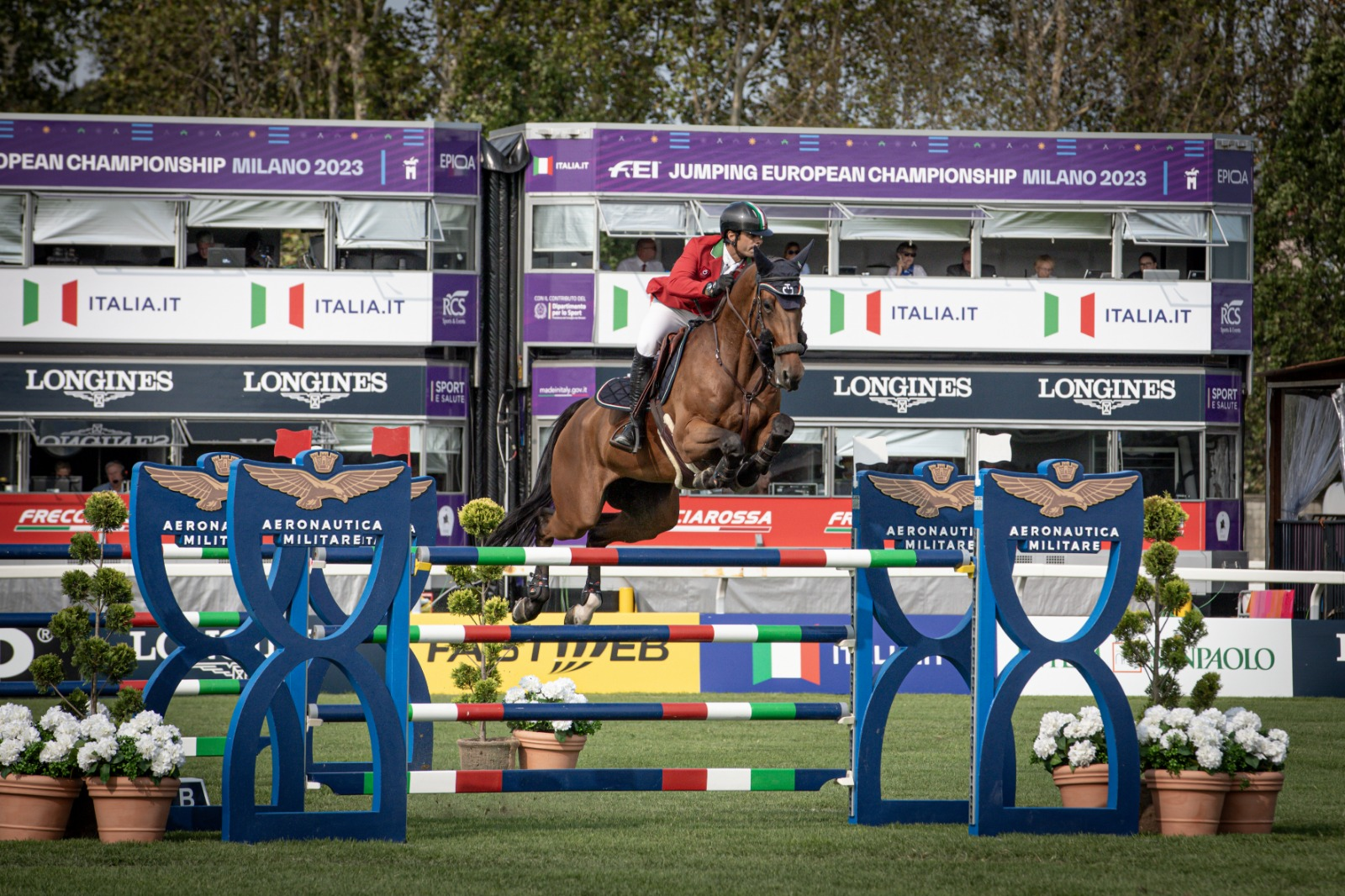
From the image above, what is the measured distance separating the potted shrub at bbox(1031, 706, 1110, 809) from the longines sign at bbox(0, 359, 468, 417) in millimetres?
11293

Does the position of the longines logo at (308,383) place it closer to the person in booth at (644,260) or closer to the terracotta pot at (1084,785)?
the person in booth at (644,260)

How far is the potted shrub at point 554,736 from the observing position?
781 cm

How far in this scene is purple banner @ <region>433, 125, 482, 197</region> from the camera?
55.9 feet

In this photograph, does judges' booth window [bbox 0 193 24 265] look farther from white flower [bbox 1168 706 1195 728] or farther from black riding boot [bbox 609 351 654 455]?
white flower [bbox 1168 706 1195 728]

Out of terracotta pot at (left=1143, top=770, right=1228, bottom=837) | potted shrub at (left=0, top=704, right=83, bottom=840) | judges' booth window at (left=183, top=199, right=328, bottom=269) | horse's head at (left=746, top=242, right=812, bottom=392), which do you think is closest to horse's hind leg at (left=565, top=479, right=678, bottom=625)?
horse's head at (left=746, top=242, right=812, bottom=392)

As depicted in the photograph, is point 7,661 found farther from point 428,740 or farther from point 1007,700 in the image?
point 1007,700

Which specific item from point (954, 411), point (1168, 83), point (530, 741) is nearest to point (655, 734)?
point (530, 741)

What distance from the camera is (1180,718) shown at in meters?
6.09

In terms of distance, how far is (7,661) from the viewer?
1150cm

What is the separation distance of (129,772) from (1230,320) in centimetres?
1508

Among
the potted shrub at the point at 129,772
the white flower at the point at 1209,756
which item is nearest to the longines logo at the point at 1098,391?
the white flower at the point at 1209,756

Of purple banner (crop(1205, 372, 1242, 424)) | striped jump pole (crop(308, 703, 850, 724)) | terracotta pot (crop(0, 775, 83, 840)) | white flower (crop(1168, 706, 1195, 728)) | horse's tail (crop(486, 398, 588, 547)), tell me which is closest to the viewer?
striped jump pole (crop(308, 703, 850, 724))

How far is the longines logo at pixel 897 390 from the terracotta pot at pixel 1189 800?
36.8 ft

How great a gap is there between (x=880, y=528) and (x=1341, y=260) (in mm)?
20865
